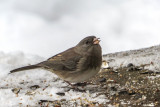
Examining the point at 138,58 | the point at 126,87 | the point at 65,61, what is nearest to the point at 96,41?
the point at 65,61

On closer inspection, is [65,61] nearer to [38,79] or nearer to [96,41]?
[96,41]

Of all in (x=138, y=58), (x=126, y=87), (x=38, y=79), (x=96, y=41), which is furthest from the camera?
(x=138, y=58)

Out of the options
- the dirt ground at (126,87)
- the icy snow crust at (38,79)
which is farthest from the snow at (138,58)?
the dirt ground at (126,87)

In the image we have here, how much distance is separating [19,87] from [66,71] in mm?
971

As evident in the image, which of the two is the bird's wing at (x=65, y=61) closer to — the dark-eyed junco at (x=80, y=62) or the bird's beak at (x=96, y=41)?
the dark-eyed junco at (x=80, y=62)

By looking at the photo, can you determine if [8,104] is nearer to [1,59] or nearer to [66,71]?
[66,71]

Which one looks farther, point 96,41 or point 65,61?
point 65,61

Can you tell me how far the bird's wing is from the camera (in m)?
5.48

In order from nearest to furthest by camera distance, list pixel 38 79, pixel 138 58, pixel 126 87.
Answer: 1. pixel 126 87
2. pixel 38 79
3. pixel 138 58

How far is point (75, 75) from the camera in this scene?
17.7 ft

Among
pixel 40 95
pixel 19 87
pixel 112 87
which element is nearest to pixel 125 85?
pixel 112 87

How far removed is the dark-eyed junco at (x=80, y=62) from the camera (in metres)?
5.31

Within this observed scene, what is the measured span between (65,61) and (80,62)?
1.03 feet

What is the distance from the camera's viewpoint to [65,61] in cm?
559
